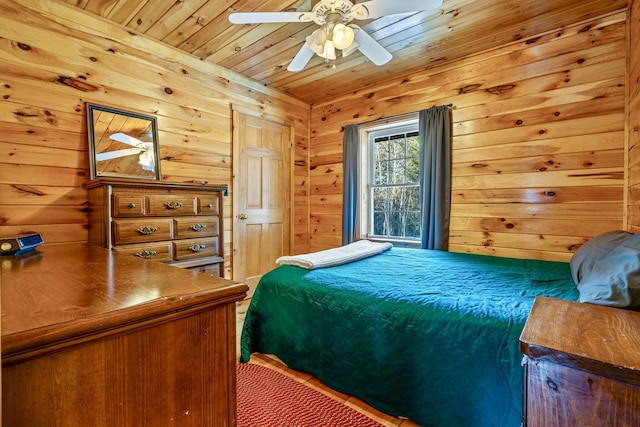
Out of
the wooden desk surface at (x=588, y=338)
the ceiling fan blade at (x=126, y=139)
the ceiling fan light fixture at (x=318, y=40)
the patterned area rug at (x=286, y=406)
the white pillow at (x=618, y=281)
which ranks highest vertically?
the ceiling fan light fixture at (x=318, y=40)

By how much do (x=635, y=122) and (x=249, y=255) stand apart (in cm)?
341

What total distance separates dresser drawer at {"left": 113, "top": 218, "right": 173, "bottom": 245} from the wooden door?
120 centimetres

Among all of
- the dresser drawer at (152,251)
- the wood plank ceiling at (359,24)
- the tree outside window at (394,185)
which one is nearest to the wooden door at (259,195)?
the wood plank ceiling at (359,24)

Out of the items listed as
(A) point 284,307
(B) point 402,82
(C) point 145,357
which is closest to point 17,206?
(A) point 284,307

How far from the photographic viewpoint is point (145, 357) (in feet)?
1.68

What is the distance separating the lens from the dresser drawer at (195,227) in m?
2.19

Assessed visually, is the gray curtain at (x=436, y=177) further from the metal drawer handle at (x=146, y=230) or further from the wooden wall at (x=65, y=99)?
the metal drawer handle at (x=146, y=230)

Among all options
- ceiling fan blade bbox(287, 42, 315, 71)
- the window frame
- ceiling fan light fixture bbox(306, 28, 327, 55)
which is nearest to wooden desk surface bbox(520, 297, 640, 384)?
ceiling fan light fixture bbox(306, 28, 327, 55)

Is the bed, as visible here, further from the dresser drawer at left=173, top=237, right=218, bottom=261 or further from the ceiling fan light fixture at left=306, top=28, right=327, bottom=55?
the ceiling fan light fixture at left=306, top=28, right=327, bottom=55

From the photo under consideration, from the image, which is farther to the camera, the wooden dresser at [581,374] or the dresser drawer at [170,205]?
the dresser drawer at [170,205]

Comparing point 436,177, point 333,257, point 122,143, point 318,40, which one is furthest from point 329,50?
point 122,143

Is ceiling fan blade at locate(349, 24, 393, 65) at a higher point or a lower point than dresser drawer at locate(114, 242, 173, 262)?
higher

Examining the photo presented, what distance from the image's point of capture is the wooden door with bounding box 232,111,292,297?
11.0ft

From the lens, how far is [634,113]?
80.0 inches
